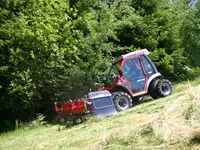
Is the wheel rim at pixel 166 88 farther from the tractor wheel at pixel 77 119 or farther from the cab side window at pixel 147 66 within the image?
the tractor wheel at pixel 77 119

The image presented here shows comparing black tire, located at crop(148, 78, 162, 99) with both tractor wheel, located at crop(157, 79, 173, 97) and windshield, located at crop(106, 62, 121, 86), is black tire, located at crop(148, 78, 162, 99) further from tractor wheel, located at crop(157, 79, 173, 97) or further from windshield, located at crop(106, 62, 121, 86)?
windshield, located at crop(106, 62, 121, 86)

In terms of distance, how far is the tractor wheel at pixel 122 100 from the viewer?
31.1ft

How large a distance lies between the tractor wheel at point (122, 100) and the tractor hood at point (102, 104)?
1.84 ft

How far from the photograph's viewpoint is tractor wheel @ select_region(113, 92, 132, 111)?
9.49 metres

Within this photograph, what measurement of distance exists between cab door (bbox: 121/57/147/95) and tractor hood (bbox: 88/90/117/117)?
148 centimetres

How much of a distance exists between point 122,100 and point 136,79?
101cm

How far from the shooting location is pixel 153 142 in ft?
15.3

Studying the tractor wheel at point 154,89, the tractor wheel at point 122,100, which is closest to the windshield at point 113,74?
the tractor wheel at point 122,100

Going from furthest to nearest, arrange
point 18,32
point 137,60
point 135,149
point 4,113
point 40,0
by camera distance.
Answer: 1. point 4,113
2. point 40,0
3. point 18,32
4. point 137,60
5. point 135,149

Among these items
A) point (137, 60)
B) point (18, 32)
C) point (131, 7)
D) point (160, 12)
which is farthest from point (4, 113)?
point (160, 12)

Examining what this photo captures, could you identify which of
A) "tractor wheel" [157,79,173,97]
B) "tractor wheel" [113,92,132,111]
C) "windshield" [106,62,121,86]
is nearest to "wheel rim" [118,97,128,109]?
"tractor wheel" [113,92,132,111]

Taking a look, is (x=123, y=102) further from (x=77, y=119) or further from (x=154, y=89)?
(x=77, y=119)

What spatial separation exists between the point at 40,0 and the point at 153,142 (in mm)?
9186

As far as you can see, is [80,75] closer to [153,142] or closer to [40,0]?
[40,0]
